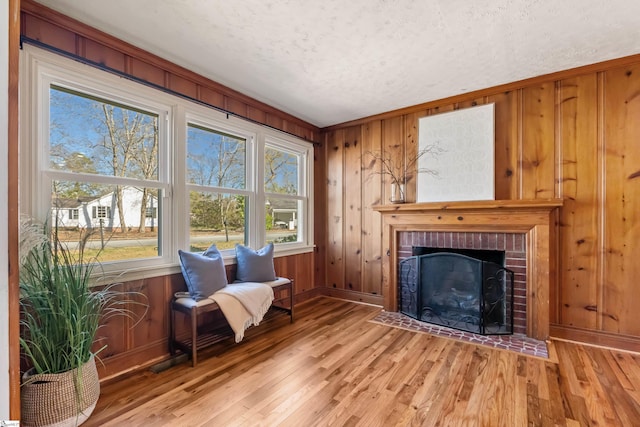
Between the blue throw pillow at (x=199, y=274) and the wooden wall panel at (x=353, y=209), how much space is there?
196cm

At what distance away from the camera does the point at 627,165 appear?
250 centimetres

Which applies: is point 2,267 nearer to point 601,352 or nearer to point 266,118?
point 266,118

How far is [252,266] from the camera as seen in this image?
2992mm

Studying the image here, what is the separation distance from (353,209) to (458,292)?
162 cm

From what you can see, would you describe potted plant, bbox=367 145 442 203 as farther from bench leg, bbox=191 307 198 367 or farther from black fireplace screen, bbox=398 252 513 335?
bench leg, bbox=191 307 198 367

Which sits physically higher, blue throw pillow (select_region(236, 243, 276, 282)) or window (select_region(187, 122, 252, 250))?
window (select_region(187, 122, 252, 250))

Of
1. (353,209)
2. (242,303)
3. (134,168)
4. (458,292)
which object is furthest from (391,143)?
(134,168)

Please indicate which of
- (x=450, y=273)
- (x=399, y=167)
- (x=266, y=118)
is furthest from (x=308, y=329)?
(x=266, y=118)

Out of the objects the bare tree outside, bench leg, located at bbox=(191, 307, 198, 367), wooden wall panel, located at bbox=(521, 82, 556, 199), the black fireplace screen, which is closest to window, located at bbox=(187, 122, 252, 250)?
the bare tree outside

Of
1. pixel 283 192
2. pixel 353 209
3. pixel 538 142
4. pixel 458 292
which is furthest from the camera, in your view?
pixel 353 209

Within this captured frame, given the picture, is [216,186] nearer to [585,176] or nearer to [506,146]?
[506,146]

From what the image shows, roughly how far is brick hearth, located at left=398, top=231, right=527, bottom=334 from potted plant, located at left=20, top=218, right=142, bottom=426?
309 centimetres

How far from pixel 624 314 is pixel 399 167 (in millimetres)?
2423

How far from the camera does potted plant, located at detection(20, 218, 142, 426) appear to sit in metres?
1.52
